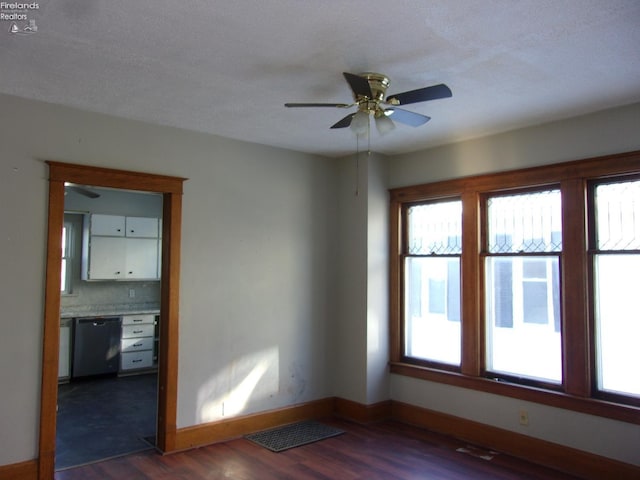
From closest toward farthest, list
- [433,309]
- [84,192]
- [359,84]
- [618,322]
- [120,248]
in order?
1. [359,84]
2. [618,322]
3. [433,309]
4. [84,192]
5. [120,248]

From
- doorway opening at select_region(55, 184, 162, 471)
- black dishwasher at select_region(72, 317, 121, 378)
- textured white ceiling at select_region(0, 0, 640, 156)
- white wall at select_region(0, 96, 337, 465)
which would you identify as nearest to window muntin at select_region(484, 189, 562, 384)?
textured white ceiling at select_region(0, 0, 640, 156)

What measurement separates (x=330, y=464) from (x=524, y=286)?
2161mm

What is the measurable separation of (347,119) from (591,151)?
1949mm

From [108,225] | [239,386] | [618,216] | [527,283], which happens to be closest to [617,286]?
[618,216]

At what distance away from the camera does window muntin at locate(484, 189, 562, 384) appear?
4.04 m

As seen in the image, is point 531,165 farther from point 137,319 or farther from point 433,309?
point 137,319

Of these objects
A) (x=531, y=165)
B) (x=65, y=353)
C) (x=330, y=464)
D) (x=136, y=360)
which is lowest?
(x=330, y=464)

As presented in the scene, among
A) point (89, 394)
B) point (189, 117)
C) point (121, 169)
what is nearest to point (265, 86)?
point (189, 117)

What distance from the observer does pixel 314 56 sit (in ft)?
9.21

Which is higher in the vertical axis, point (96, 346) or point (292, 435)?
point (96, 346)

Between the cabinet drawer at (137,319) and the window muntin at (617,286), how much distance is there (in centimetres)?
555

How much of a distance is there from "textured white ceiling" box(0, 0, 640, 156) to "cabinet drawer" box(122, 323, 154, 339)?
148 inches

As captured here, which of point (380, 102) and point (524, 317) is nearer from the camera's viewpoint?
point (380, 102)
